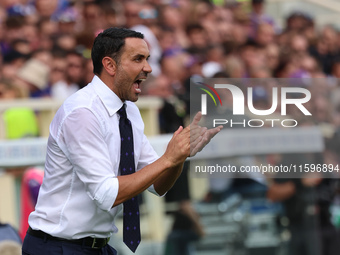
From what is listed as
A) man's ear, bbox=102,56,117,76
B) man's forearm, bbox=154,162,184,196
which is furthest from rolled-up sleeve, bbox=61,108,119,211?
man's forearm, bbox=154,162,184,196

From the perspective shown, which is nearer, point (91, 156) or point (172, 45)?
point (91, 156)

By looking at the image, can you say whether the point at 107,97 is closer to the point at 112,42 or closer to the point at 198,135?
the point at 112,42

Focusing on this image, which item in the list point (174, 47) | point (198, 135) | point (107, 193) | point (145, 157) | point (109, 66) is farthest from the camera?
point (174, 47)

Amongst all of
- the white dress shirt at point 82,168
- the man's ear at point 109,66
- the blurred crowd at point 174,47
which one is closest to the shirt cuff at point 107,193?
the white dress shirt at point 82,168

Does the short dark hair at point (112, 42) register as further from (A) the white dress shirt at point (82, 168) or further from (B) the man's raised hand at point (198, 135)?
(B) the man's raised hand at point (198, 135)

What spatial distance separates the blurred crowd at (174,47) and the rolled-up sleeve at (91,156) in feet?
6.45

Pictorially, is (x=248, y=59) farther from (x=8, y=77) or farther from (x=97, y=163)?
(x=97, y=163)

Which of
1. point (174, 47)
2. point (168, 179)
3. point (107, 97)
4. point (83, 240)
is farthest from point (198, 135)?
point (174, 47)

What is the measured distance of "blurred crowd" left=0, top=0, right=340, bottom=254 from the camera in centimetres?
675

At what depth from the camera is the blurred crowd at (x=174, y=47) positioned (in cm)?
675

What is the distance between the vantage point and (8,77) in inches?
289

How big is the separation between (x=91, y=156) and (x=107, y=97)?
36cm

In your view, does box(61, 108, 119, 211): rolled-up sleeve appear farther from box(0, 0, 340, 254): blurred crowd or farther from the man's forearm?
box(0, 0, 340, 254): blurred crowd

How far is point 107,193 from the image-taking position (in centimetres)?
315
